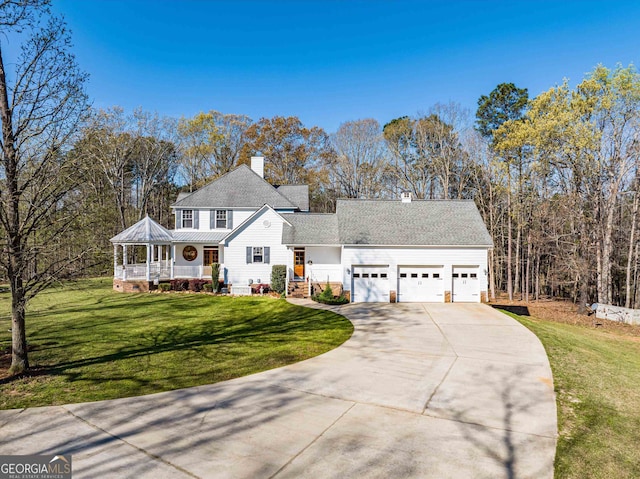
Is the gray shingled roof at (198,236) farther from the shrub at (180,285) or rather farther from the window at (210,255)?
the shrub at (180,285)

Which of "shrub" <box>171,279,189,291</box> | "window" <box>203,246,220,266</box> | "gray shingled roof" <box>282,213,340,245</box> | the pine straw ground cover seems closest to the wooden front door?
"gray shingled roof" <box>282,213,340,245</box>

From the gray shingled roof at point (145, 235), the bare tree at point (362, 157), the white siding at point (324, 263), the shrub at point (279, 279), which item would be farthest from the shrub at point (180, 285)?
the bare tree at point (362, 157)

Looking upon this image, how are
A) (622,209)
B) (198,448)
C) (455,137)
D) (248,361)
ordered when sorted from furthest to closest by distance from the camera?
1. (455,137)
2. (622,209)
3. (248,361)
4. (198,448)

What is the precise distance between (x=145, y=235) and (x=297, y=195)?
11.6 metres

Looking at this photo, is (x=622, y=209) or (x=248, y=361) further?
(x=622, y=209)

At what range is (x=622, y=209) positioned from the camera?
24344mm

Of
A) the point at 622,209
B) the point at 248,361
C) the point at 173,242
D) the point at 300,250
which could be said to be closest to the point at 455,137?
the point at 622,209

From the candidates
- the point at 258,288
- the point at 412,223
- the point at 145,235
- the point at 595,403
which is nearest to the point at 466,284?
the point at 412,223

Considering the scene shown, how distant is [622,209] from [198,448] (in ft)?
98.5

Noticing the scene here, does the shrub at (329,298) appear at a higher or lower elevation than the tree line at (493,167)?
lower

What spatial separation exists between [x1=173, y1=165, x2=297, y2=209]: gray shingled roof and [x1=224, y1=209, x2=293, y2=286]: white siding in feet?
11.5

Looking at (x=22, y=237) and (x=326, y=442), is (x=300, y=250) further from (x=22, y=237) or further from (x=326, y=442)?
(x=326, y=442)

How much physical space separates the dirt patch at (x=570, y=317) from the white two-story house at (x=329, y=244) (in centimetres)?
457

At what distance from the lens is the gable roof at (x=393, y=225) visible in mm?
19266
